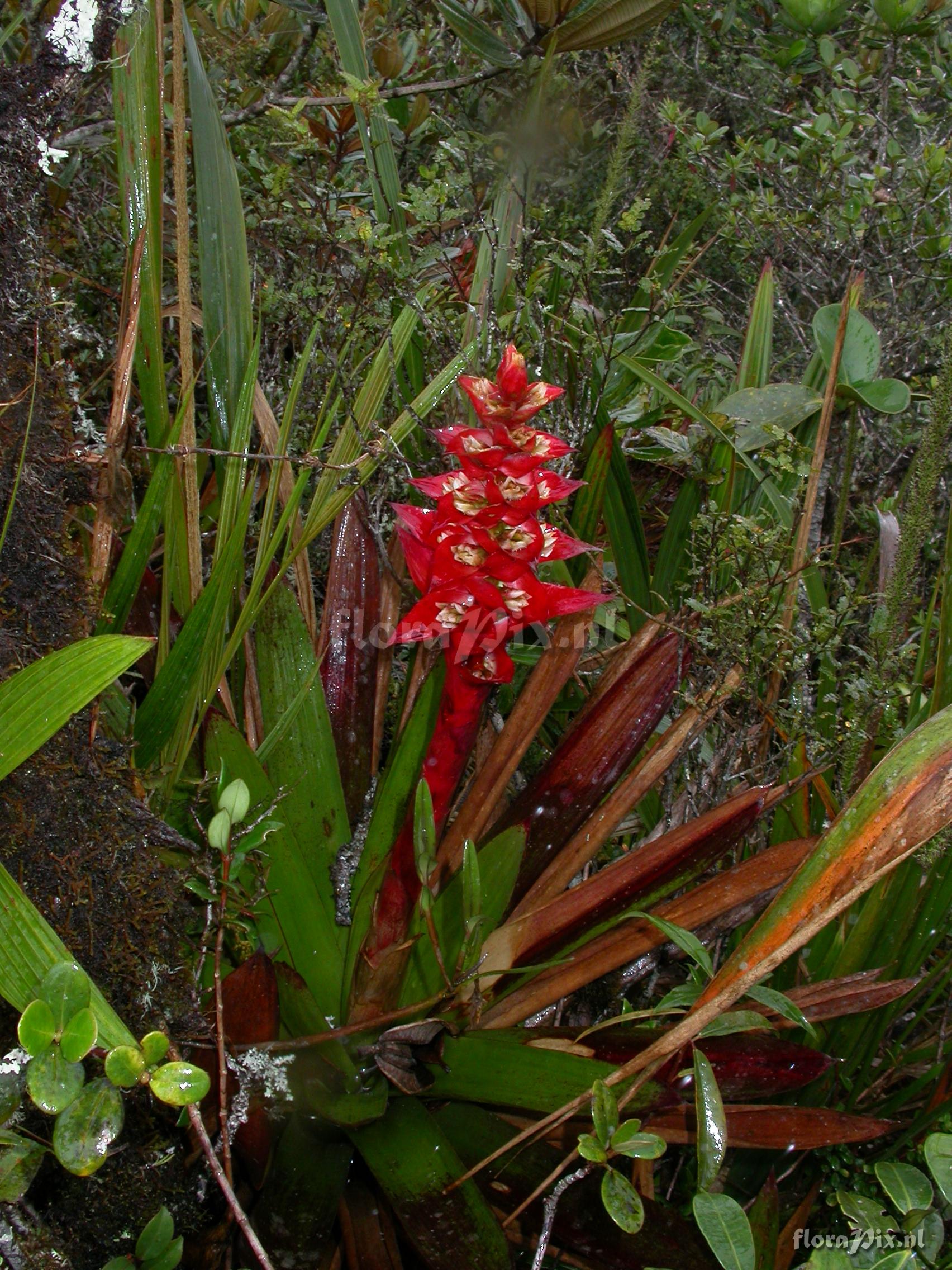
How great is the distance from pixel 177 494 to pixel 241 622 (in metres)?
0.21

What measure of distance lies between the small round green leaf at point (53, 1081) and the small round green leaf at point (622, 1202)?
19.6 inches

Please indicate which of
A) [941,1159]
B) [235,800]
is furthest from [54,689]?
[941,1159]

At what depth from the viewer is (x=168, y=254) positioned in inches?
82.2

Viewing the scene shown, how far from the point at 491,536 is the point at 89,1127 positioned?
2.09 ft

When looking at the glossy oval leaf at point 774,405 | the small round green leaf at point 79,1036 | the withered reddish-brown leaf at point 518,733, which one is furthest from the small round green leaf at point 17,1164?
the glossy oval leaf at point 774,405

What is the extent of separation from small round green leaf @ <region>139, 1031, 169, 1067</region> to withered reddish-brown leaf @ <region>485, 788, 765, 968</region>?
0.54 m

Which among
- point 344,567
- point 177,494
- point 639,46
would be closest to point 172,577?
point 177,494

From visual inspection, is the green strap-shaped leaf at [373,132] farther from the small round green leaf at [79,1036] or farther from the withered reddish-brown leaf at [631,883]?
the small round green leaf at [79,1036]

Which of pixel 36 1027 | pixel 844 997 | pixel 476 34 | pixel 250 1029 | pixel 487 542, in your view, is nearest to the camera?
pixel 36 1027

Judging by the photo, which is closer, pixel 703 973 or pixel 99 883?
pixel 99 883

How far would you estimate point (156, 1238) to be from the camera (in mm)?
904

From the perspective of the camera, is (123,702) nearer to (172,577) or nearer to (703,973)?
(172,577)

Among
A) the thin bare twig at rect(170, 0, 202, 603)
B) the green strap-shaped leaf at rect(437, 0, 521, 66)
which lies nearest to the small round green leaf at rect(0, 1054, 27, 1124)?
the thin bare twig at rect(170, 0, 202, 603)

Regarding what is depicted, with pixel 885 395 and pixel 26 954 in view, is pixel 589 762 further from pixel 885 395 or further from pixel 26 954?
pixel 885 395
